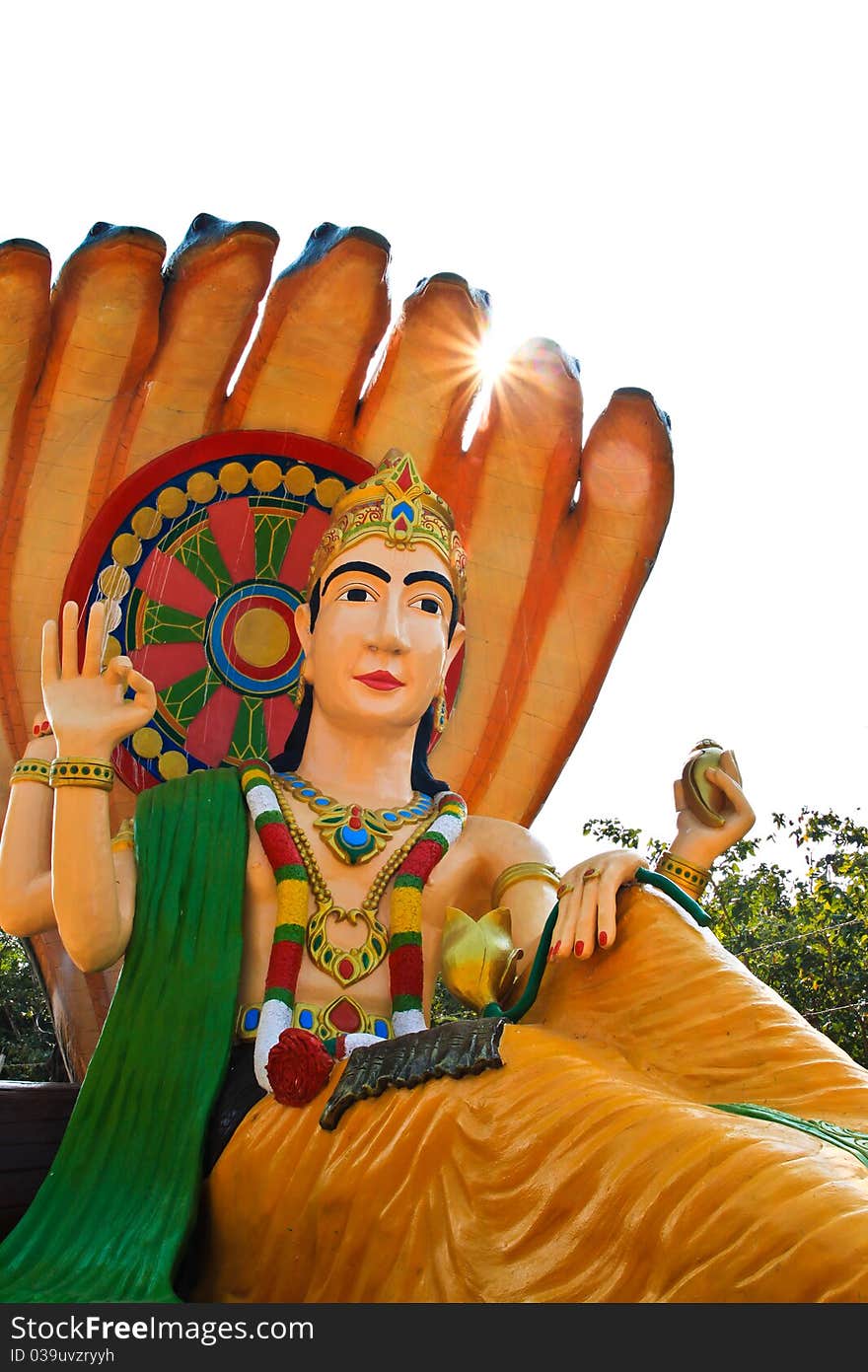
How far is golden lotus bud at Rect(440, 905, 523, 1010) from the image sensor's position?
10.0 ft

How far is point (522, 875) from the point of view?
11.7 feet

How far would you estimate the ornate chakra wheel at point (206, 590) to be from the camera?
430 centimetres

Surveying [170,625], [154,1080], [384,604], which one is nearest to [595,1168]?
[154,1080]

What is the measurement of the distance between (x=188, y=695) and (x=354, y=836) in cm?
109

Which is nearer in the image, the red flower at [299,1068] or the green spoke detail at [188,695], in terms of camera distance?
the red flower at [299,1068]

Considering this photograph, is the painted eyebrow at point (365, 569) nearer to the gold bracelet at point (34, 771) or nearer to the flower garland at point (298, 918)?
the flower garland at point (298, 918)

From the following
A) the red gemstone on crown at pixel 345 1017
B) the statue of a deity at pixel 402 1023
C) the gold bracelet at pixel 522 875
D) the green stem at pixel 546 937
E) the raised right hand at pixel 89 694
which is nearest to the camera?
the statue of a deity at pixel 402 1023

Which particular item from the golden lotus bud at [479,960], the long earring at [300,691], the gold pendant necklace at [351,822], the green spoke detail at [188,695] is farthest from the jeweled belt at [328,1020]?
the green spoke detail at [188,695]

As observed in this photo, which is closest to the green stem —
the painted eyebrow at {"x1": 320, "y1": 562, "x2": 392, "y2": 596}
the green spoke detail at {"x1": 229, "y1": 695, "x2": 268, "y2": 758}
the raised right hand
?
the raised right hand

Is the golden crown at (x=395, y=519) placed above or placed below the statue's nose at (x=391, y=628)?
above

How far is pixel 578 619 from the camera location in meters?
4.67

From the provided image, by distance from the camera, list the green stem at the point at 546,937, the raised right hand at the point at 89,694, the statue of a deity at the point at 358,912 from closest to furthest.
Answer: the statue of a deity at the point at 358,912 < the green stem at the point at 546,937 < the raised right hand at the point at 89,694

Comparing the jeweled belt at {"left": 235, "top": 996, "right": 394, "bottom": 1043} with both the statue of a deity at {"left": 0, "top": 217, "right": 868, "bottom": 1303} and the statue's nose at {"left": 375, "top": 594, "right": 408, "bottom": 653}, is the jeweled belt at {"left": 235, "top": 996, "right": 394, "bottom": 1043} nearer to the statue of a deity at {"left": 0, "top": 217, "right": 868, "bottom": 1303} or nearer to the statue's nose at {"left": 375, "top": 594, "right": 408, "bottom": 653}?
the statue of a deity at {"left": 0, "top": 217, "right": 868, "bottom": 1303}
